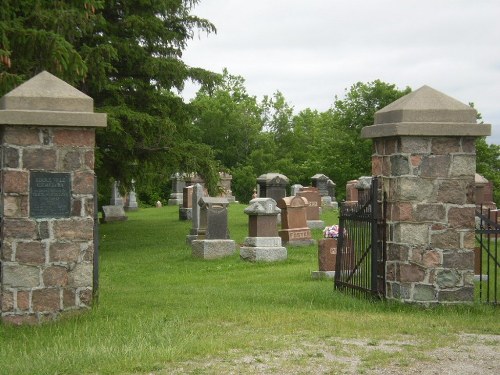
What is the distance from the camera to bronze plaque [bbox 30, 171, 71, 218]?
8781 millimetres

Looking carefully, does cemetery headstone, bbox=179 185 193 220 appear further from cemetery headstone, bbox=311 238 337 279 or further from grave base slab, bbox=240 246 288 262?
cemetery headstone, bbox=311 238 337 279

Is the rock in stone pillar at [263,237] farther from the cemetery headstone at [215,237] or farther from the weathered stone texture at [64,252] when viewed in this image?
the weathered stone texture at [64,252]

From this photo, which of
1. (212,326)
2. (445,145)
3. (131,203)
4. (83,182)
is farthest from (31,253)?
(131,203)

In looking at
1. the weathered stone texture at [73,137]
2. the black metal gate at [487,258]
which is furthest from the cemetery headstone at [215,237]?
the weathered stone texture at [73,137]

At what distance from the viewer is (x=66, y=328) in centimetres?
839

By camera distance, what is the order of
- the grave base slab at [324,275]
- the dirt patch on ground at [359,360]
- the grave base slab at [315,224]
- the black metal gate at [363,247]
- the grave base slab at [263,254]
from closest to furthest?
the dirt patch on ground at [359,360]
the black metal gate at [363,247]
the grave base slab at [324,275]
the grave base slab at [263,254]
the grave base slab at [315,224]

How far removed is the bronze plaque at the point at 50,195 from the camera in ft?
28.8

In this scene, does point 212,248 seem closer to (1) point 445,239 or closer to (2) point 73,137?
(1) point 445,239

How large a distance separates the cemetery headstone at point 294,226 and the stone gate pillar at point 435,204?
431 inches

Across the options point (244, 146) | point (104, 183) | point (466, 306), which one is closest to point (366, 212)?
point (466, 306)

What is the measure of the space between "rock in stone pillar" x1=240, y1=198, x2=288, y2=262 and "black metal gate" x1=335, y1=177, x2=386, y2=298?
6150 mm

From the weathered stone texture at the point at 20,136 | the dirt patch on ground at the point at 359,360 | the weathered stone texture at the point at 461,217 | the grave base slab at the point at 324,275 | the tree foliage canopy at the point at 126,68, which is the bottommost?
the dirt patch on ground at the point at 359,360

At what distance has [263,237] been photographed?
1800 centimetres

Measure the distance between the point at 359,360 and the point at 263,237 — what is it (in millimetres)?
11314
